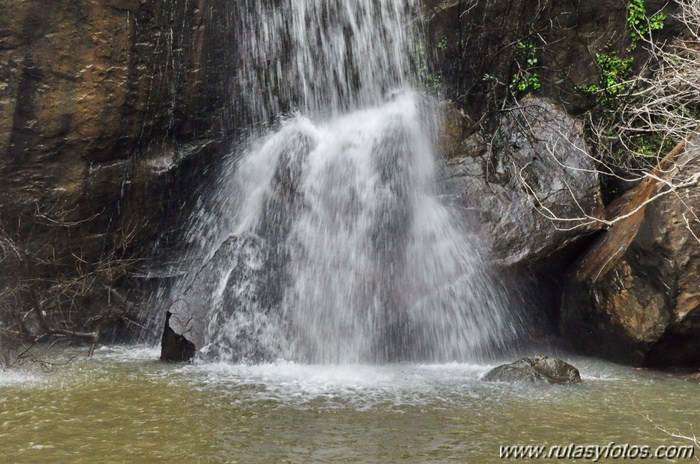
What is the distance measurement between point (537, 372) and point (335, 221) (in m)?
3.51

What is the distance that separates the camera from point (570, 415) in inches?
225

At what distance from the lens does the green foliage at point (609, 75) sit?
1065 centimetres

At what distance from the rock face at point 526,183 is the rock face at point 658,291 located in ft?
2.84

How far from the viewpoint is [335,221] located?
9320 millimetres

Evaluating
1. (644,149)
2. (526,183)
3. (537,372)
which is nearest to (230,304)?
(537,372)

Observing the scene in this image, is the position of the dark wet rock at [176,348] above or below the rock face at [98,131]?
below

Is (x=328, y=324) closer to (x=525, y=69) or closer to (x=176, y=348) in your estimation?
(x=176, y=348)

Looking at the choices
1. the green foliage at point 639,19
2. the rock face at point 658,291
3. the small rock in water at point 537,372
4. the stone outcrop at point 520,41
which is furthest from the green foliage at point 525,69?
the small rock in water at point 537,372

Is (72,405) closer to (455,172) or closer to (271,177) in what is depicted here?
(271,177)

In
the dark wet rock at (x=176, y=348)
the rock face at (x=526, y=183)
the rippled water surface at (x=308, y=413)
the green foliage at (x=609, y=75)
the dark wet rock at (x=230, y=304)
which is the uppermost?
the green foliage at (x=609, y=75)

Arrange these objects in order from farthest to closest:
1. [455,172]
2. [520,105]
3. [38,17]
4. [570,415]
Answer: [520,105], [455,172], [38,17], [570,415]

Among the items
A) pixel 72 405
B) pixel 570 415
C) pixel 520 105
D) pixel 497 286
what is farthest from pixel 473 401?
pixel 520 105

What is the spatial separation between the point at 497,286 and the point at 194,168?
15.5 ft

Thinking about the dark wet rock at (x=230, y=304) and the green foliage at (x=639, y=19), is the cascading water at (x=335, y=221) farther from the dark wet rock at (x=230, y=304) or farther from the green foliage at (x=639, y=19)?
the green foliage at (x=639, y=19)
